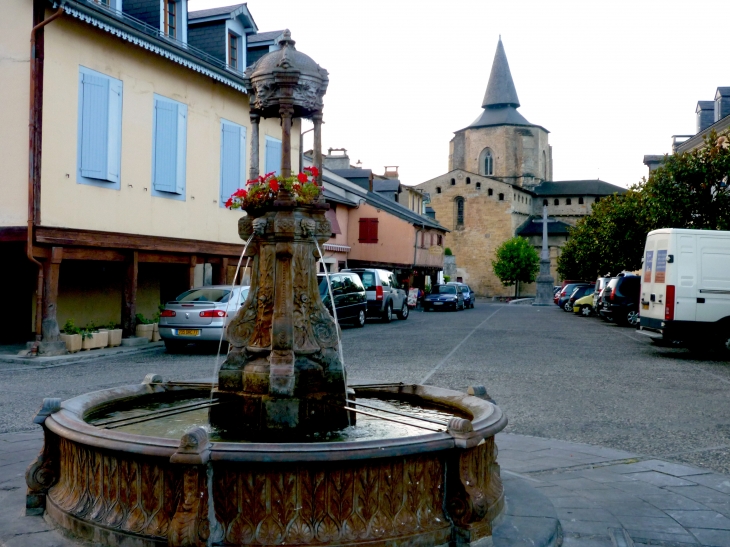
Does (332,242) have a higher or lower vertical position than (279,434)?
higher

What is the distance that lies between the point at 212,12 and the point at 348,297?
30.7 feet

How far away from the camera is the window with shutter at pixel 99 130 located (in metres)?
16.2

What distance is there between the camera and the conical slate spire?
9469cm

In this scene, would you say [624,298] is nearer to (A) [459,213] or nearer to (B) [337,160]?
(B) [337,160]

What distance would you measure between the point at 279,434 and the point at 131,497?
135 cm

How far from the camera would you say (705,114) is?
42531 mm

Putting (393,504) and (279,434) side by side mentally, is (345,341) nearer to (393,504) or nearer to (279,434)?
(279,434)

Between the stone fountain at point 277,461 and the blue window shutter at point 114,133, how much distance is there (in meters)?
12.3

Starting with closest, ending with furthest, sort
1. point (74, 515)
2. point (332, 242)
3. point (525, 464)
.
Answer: point (74, 515), point (525, 464), point (332, 242)

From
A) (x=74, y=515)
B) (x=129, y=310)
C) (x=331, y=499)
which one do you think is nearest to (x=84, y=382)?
(x=129, y=310)

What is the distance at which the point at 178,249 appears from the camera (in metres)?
19.2

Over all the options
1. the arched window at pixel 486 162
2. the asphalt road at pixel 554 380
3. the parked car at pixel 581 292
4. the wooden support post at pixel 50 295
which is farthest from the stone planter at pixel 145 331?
the arched window at pixel 486 162

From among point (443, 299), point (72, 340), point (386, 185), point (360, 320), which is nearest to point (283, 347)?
point (72, 340)

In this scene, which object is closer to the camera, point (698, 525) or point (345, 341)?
point (698, 525)
